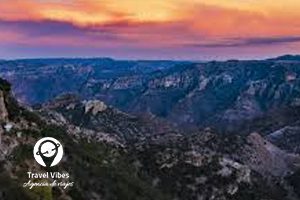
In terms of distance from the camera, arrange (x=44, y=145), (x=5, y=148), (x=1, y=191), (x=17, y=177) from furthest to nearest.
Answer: (x=5, y=148) < (x=17, y=177) < (x=1, y=191) < (x=44, y=145)

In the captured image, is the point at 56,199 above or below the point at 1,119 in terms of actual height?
below

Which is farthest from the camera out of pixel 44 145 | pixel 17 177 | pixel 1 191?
pixel 17 177

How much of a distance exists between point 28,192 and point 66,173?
1466 inches

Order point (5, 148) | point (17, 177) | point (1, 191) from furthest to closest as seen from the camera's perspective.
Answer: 1. point (5, 148)
2. point (17, 177)
3. point (1, 191)

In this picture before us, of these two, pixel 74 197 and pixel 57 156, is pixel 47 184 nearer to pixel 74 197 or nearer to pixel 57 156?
pixel 57 156

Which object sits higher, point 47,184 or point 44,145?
point 44,145

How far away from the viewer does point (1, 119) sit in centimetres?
19775

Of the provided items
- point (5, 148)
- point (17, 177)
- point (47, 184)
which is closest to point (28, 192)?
point (47, 184)

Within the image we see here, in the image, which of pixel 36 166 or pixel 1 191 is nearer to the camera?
pixel 1 191

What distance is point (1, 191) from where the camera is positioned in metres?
161

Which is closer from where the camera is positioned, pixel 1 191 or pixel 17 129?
pixel 1 191

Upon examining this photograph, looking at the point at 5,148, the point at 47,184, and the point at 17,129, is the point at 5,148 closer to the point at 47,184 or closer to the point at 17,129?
the point at 17,129

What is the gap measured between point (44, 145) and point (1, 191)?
62.0ft

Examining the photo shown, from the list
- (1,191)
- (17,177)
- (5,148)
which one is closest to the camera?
(1,191)
